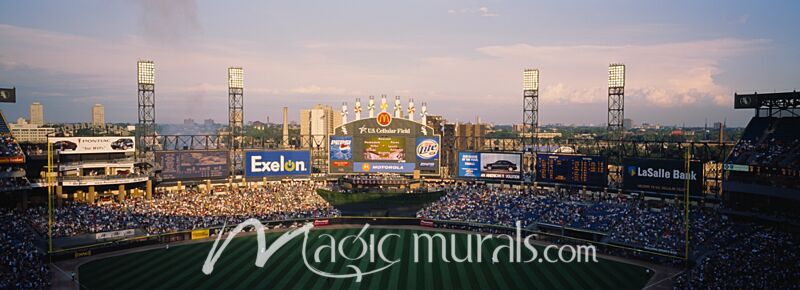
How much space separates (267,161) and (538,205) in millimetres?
26114

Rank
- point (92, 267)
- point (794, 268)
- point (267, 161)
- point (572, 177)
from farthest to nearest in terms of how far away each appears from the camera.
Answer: point (267, 161)
point (572, 177)
point (92, 267)
point (794, 268)

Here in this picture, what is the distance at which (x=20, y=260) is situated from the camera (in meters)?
31.4

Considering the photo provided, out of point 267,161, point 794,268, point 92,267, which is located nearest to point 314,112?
point 267,161

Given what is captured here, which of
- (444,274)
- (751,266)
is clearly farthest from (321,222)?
(751,266)

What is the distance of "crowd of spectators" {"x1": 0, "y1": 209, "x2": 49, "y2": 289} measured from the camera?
1123 inches

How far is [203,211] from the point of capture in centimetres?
4806

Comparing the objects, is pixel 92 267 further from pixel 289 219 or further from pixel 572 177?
pixel 572 177

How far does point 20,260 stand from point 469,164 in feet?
122

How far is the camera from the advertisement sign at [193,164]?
5306 cm

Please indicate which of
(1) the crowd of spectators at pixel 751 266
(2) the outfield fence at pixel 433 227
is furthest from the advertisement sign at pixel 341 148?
(1) the crowd of spectators at pixel 751 266

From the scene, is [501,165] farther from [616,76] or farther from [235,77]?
[235,77]

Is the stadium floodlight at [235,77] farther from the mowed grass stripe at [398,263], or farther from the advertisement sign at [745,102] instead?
the advertisement sign at [745,102]

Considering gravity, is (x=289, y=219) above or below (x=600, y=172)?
below

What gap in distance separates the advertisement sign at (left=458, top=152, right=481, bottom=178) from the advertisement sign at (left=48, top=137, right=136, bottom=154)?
3109 cm
